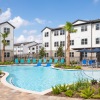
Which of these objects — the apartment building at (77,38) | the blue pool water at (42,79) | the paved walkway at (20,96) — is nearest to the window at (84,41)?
the apartment building at (77,38)

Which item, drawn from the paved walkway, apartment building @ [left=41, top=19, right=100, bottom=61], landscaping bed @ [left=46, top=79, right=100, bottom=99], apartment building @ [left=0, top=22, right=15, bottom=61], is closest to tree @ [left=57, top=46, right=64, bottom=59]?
apartment building @ [left=41, top=19, right=100, bottom=61]

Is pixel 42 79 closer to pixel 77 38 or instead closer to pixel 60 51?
pixel 60 51

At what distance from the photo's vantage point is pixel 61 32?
162ft

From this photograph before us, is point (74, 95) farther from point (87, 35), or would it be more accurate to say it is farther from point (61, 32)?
point (61, 32)

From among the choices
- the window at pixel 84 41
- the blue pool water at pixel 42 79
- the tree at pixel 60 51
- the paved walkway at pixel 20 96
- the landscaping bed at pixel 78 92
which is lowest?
the blue pool water at pixel 42 79

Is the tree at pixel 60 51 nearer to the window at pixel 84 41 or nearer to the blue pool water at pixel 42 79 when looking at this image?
the window at pixel 84 41

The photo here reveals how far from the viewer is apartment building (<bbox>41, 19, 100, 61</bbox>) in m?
42.2

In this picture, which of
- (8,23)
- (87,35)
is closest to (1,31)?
(8,23)

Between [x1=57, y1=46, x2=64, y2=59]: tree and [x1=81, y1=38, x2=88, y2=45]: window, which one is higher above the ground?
[x1=81, y1=38, x2=88, y2=45]: window

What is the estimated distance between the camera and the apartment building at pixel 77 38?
138 ft

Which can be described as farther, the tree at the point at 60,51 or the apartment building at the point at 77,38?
the tree at the point at 60,51

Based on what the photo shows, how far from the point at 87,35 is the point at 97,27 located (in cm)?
286

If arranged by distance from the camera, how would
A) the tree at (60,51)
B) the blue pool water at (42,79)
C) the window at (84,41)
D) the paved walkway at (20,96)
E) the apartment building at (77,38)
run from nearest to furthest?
1. the paved walkway at (20,96)
2. the blue pool water at (42,79)
3. the apartment building at (77,38)
4. the window at (84,41)
5. the tree at (60,51)

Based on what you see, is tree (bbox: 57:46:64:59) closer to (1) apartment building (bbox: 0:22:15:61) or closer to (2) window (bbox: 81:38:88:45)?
(2) window (bbox: 81:38:88:45)
